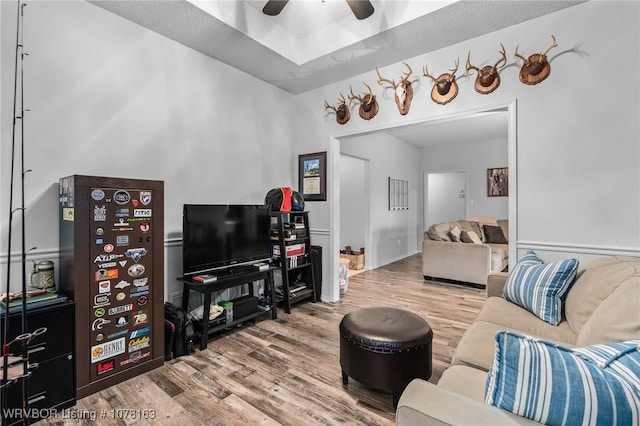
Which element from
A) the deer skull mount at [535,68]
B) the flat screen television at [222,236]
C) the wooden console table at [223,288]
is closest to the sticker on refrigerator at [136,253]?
the flat screen television at [222,236]

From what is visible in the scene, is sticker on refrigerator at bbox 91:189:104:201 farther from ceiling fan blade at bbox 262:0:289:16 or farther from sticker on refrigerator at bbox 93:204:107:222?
ceiling fan blade at bbox 262:0:289:16

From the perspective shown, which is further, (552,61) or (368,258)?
(368,258)

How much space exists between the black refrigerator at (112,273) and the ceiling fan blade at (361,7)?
1969mm

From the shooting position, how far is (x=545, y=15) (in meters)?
2.49

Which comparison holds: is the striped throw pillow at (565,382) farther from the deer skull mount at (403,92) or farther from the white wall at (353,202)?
the white wall at (353,202)

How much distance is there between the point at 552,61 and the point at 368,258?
161 inches

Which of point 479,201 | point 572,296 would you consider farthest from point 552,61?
point 479,201

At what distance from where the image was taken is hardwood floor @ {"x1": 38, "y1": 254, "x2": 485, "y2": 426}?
178 cm

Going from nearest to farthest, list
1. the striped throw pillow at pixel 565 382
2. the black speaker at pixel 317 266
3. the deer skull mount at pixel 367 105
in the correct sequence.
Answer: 1. the striped throw pillow at pixel 565 382
2. the deer skull mount at pixel 367 105
3. the black speaker at pixel 317 266

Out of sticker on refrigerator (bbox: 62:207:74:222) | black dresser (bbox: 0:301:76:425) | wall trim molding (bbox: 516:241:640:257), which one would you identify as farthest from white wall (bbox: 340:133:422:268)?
black dresser (bbox: 0:301:76:425)

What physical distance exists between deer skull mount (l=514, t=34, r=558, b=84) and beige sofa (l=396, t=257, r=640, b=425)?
154 cm

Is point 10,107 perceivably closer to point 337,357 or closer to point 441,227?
point 337,357

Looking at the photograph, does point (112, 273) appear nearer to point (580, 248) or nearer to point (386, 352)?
point (386, 352)

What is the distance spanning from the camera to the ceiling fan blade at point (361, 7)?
6.91 feet
